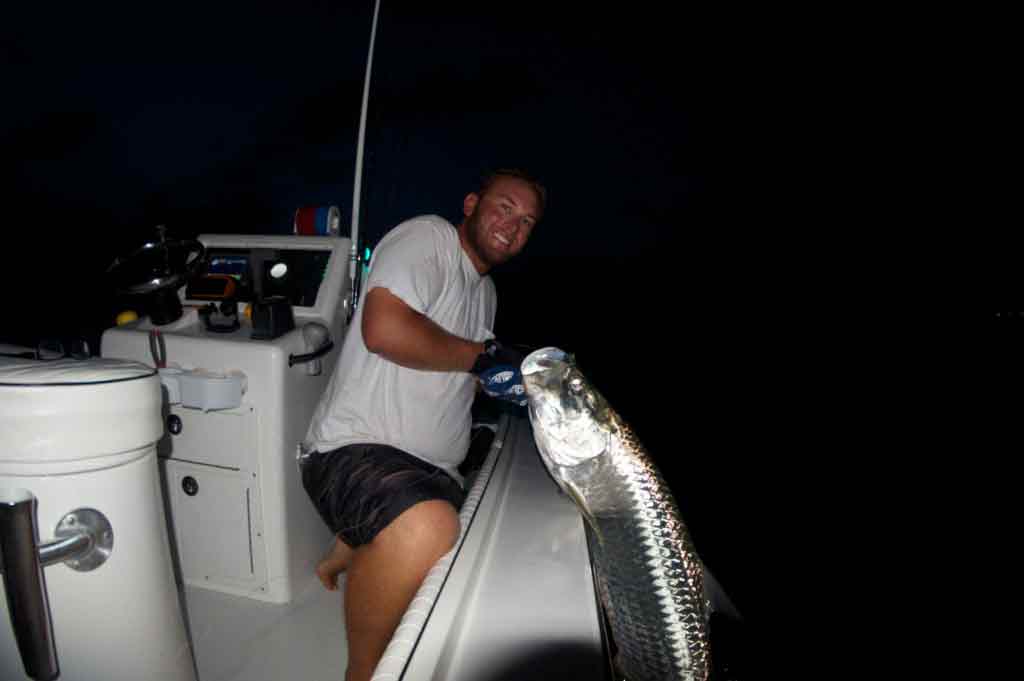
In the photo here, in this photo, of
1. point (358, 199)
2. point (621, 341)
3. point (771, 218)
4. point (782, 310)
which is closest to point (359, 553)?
point (358, 199)

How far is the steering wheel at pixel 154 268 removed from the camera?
187 cm

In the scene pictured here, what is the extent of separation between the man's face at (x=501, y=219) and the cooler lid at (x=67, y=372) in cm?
130

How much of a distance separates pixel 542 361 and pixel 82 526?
969mm

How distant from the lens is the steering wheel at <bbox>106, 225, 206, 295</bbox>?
1870mm

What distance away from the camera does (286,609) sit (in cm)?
212

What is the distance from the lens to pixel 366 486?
1699 millimetres

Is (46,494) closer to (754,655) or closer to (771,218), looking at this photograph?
(754,655)

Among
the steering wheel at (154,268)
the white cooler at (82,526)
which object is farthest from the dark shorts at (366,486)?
the steering wheel at (154,268)

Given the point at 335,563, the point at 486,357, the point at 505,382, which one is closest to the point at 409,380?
the point at 486,357

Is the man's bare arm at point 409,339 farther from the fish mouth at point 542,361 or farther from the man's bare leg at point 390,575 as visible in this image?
the fish mouth at point 542,361

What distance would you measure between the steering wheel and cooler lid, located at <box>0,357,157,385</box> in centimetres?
86

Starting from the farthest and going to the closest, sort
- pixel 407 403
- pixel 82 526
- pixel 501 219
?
pixel 501 219, pixel 407 403, pixel 82 526

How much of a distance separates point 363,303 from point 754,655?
5.51 feet

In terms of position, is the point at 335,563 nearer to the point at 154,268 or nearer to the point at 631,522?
the point at 154,268
